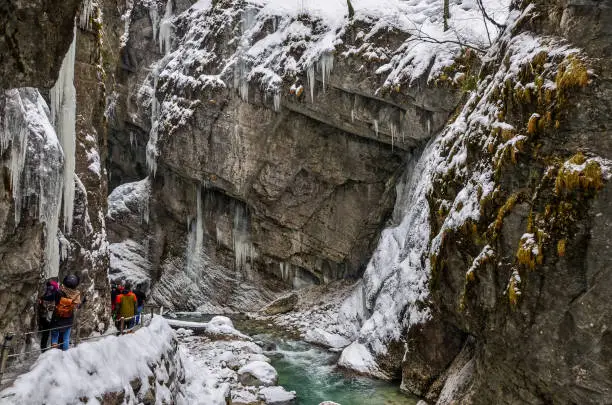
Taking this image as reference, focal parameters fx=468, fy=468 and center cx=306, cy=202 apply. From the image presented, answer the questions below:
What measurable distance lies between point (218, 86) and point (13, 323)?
17.2 meters

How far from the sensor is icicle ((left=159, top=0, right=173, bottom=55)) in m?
28.9

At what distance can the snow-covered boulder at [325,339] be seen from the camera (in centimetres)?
1916

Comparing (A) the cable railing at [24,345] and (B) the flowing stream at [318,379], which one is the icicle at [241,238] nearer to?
(B) the flowing stream at [318,379]

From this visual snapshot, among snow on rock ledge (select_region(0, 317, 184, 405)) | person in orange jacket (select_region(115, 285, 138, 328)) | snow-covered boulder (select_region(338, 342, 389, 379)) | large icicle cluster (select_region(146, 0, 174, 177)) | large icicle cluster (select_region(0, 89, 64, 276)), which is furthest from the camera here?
large icicle cluster (select_region(146, 0, 174, 177))

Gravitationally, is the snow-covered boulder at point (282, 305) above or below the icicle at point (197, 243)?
below

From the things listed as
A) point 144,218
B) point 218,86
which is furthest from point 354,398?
point 144,218

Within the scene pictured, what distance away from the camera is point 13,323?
9039 mm

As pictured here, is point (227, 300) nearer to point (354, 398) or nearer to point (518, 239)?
point (354, 398)

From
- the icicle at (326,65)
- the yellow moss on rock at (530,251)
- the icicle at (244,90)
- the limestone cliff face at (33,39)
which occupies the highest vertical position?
the icicle at (326,65)

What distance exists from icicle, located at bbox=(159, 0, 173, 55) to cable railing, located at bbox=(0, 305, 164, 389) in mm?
21093

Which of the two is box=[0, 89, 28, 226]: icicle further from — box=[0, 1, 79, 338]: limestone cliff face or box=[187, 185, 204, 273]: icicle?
box=[187, 185, 204, 273]: icicle

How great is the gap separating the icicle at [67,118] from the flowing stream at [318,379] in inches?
325

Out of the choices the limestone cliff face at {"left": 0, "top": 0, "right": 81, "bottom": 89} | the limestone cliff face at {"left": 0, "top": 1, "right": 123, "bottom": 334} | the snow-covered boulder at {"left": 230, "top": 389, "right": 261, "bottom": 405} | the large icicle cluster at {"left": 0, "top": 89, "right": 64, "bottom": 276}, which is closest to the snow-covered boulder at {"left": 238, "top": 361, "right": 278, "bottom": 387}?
the snow-covered boulder at {"left": 230, "top": 389, "right": 261, "bottom": 405}

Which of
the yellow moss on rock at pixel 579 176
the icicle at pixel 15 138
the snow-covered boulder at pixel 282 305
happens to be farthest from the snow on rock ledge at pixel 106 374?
the snow-covered boulder at pixel 282 305
